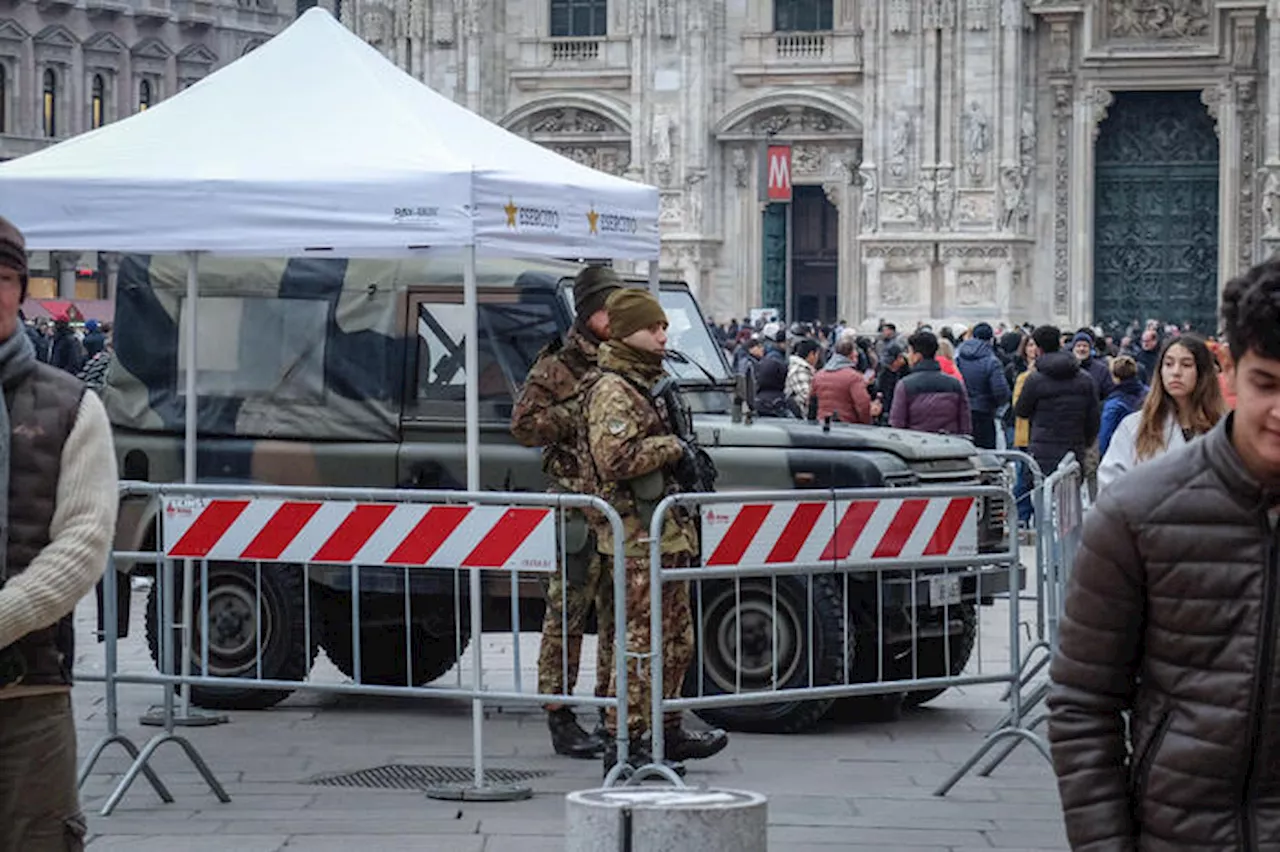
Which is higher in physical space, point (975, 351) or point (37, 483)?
point (37, 483)

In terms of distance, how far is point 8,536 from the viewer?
6090mm

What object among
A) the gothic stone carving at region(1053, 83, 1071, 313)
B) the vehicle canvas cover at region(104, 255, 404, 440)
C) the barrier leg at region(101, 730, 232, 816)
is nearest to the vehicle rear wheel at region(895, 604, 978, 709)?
the vehicle canvas cover at region(104, 255, 404, 440)

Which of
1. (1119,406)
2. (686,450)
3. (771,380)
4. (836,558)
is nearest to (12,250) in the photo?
(686,450)

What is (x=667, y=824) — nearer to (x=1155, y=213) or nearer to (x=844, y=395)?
(x=844, y=395)

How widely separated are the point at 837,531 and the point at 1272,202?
34.3 m

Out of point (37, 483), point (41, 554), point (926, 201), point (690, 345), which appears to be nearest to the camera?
point (41, 554)

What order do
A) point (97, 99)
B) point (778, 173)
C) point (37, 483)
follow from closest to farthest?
point (37, 483)
point (778, 173)
point (97, 99)

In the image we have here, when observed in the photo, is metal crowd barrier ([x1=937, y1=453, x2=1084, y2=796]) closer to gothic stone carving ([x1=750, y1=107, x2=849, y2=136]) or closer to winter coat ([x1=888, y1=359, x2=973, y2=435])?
winter coat ([x1=888, y1=359, x2=973, y2=435])

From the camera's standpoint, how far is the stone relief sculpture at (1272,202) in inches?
1710

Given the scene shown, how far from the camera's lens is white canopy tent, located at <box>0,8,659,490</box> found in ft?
35.8

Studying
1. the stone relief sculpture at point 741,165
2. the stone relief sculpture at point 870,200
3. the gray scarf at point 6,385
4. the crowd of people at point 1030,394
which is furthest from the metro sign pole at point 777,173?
the gray scarf at point 6,385

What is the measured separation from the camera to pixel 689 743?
10.7 metres

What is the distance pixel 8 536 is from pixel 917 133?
1557 inches

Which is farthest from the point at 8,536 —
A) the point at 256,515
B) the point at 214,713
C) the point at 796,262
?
the point at 796,262
